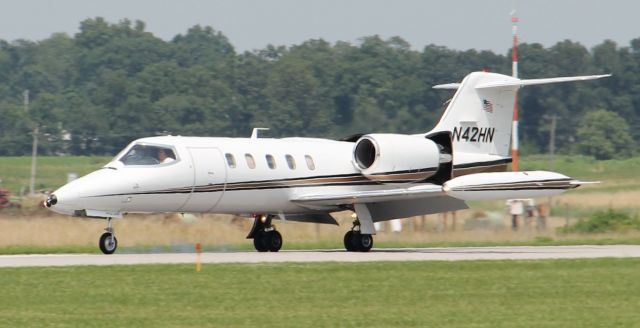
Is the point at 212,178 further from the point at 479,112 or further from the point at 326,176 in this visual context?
the point at 479,112

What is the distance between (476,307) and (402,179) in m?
13.0

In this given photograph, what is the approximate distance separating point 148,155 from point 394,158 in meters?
5.82

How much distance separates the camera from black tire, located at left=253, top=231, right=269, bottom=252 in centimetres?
3055

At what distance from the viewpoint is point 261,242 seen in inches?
1206

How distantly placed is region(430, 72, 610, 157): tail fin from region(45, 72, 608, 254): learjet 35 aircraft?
0.08 feet

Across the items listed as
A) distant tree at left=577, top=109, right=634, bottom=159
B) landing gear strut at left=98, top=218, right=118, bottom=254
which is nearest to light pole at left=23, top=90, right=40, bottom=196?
landing gear strut at left=98, top=218, right=118, bottom=254

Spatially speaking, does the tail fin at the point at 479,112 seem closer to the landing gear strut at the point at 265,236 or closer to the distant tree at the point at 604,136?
the landing gear strut at the point at 265,236

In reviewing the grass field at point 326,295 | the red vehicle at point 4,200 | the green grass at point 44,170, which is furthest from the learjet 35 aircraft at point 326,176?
the green grass at point 44,170

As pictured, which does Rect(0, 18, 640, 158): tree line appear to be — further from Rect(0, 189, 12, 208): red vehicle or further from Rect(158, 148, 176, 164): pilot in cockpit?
Rect(158, 148, 176, 164): pilot in cockpit

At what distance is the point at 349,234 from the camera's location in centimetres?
3055

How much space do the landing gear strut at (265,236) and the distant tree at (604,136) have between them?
52.1m

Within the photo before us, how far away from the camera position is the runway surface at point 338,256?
25484 mm

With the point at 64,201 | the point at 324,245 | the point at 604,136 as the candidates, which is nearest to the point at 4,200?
the point at 324,245

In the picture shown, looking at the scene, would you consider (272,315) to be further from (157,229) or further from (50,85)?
(50,85)
